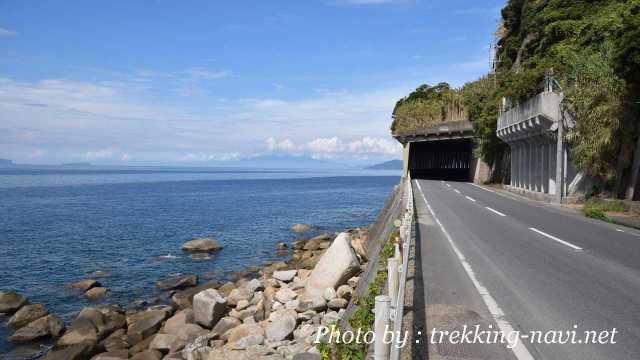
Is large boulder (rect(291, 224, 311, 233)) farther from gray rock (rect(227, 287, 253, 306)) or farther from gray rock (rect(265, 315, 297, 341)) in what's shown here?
gray rock (rect(265, 315, 297, 341))

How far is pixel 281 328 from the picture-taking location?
444 inches

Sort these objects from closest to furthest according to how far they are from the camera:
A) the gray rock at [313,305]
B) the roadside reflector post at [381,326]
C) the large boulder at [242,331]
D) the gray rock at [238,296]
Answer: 1. the roadside reflector post at [381,326]
2. the large boulder at [242,331]
3. the gray rock at [313,305]
4. the gray rock at [238,296]

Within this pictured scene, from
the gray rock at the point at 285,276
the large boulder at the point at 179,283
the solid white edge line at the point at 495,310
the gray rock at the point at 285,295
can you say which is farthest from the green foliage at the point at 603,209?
the large boulder at the point at 179,283

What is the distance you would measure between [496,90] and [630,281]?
133 ft

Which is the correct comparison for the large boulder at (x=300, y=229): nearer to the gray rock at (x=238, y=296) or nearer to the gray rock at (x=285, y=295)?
the gray rock at (x=238, y=296)

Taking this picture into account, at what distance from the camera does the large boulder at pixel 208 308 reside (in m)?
14.1

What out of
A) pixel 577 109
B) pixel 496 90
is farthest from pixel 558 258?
pixel 496 90

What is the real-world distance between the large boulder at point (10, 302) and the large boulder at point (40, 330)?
2607 millimetres

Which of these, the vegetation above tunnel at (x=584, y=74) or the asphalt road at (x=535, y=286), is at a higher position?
the vegetation above tunnel at (x=584, y=74)

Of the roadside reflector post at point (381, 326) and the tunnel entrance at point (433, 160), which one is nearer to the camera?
the roadside reflector post at point (381, 326)

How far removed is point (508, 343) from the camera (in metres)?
6.23

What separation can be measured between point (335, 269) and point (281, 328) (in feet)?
9.87

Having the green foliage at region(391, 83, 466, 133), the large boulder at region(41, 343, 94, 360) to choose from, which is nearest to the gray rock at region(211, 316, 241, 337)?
the large boulder at region(41, 343, 94, 360)

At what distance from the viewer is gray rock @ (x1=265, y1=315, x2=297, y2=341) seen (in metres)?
11.1
